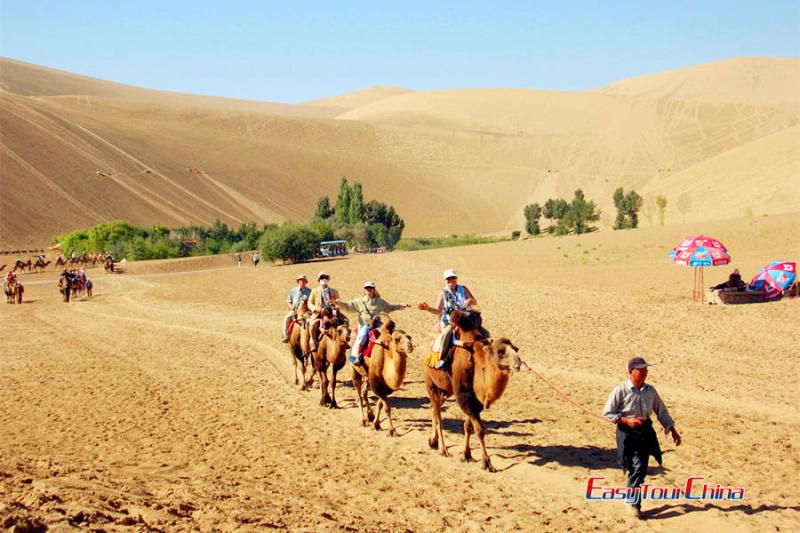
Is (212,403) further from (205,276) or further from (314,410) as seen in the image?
(205,276)

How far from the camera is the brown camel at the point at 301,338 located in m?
14.8

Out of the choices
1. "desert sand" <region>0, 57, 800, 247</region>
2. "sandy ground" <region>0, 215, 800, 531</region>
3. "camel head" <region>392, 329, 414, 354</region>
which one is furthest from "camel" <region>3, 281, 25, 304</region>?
"desert sand" <region>0, 57, 800, 247</region>

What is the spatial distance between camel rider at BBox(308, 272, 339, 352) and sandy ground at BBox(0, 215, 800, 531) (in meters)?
1.32

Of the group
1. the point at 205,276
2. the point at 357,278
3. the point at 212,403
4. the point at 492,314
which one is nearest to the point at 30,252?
the point at 205,276

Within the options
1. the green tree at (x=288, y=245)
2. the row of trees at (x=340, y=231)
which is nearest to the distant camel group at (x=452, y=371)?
the green tree at (x=288, y=245)

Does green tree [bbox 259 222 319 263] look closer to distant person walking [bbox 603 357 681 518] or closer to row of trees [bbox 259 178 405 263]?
row of trees [bbox 259 178 405 263]

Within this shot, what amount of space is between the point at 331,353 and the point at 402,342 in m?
3.09

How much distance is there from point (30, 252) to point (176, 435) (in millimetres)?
63319

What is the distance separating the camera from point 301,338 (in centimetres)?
1517

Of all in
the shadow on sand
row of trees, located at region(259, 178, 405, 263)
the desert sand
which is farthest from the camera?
the desert sand

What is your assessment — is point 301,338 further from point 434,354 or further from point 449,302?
point 434,354

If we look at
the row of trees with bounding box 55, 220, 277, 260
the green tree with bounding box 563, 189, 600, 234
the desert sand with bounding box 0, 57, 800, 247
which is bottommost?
the row of trees with bounding box 55, 220, 277, 260

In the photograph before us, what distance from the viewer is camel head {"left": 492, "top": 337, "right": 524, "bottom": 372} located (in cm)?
898

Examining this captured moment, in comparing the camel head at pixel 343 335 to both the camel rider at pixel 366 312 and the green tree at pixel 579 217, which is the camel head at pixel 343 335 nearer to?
the camel rider at pixel 366 312
